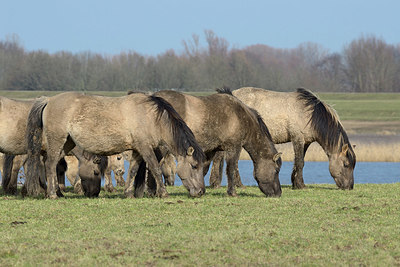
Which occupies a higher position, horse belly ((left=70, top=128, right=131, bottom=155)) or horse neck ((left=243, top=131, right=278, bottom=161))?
horse belly ((left=70, top=128, right=131, bottom=155))

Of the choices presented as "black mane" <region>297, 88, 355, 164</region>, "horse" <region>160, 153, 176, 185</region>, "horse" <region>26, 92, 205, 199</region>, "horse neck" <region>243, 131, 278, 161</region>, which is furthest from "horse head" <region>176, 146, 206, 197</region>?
"horse" <region>160, 153, 176, 185</region>

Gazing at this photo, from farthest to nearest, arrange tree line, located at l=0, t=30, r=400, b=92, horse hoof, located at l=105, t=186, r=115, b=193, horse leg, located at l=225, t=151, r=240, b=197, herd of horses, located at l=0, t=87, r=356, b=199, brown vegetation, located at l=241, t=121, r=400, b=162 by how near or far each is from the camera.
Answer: tree line, located at l=0, t=30, r=400, b=92, brown vegetation, located at l=241, t=121, r=400, b=162, horse hoof, located at l=105, t=186, r=115, b=193, horse leg, located at l=225, t=151, r=240, b=197, herd of horses, located at l=0, t=87, r=356, b=199

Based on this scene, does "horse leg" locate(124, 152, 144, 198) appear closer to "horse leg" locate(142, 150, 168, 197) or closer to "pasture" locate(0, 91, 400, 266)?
"horse leg" locate(142, 150, 168, 197)

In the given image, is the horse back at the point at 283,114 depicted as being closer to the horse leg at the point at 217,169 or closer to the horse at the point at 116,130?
the horse leg at the point at 217,169

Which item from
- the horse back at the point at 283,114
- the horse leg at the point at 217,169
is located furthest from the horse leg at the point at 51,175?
the horse back at the point at 283,114

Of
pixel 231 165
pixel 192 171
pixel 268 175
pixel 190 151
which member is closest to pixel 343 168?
pixel 268 175

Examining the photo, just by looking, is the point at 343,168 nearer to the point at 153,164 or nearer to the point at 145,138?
the point at 153,164

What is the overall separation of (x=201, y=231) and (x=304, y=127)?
7.74 metres

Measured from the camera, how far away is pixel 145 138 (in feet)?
42.8

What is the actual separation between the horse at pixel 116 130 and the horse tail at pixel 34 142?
0.06 ft

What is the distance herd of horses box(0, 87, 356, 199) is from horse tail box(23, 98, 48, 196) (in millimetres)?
18

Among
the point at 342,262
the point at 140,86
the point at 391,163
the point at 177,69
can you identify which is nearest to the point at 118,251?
the point at 342,262

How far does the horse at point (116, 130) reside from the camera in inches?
510

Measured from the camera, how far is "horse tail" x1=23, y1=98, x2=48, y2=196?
1318 centimetres
